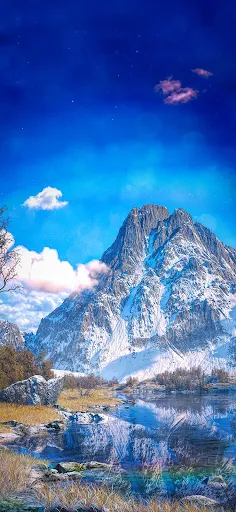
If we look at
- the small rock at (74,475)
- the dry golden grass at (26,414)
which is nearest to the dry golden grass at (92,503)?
the small rock at (74,475)

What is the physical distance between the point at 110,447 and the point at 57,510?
20758 mm

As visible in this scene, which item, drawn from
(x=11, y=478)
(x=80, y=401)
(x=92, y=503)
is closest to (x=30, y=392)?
(x=80, y=401)

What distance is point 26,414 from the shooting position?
4675cm

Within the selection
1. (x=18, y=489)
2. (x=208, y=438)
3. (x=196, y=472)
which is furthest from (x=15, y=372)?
(x=18, y=489)

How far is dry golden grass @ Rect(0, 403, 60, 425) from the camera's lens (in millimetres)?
42872

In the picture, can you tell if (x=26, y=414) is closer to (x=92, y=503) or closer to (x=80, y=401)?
(x=92, y=503)

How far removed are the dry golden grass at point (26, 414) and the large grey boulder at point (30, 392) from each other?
3.38 meters

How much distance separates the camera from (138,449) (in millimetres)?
29281

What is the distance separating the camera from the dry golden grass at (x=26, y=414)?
4287 cm

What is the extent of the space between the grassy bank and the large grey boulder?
3369 millimetres

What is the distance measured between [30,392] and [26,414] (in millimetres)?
12875

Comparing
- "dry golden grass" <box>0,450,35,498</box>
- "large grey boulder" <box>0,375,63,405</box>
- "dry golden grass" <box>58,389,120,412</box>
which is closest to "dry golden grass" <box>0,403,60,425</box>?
"large grey boulder" <box>0,375,63,405</box>

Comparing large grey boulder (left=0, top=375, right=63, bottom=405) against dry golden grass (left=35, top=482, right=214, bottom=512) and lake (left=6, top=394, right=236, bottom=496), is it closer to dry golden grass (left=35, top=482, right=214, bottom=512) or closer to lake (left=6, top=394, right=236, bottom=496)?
lake (left=6, top=394, right=236, bottom=496)

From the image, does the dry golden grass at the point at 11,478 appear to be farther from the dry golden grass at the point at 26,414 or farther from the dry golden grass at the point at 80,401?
the dry golden grass at the point at 80,401
